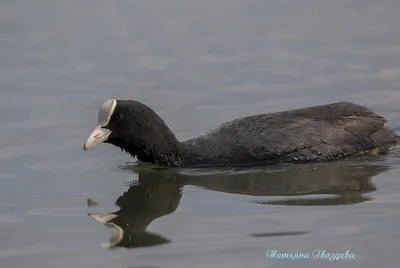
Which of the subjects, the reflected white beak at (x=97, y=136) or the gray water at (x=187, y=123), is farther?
the reflected white beak at (x=97, y=136)

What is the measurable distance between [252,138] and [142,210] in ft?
5.67

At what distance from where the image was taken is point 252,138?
9.49m

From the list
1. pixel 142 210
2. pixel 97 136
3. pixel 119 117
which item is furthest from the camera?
pixel 119 117

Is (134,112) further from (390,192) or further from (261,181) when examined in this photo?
(390,192)

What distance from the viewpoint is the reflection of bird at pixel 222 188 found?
25.1 ft

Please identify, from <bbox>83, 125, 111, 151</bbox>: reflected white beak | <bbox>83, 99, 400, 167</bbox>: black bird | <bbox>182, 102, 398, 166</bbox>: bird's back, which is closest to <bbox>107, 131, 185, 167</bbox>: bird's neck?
<bbox>83, 99, 400, 167</bbox>: black bird

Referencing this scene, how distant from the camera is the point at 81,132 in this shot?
34.4 feet

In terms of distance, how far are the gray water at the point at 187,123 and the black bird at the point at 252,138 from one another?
0.19 metres

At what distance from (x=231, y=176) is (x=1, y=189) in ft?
6.60

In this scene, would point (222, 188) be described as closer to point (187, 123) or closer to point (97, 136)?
point (97, 136)

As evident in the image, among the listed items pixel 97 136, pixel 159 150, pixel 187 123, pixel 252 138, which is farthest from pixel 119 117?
pixel 187 123

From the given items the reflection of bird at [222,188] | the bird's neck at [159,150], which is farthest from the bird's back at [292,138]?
the reflection of bird at [222,188]

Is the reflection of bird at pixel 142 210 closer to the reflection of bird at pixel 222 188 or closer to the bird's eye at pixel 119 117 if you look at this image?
the reflection of bird at pixel 222 188

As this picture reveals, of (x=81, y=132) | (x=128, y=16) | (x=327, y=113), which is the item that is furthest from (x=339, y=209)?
(x=128, y=16)
